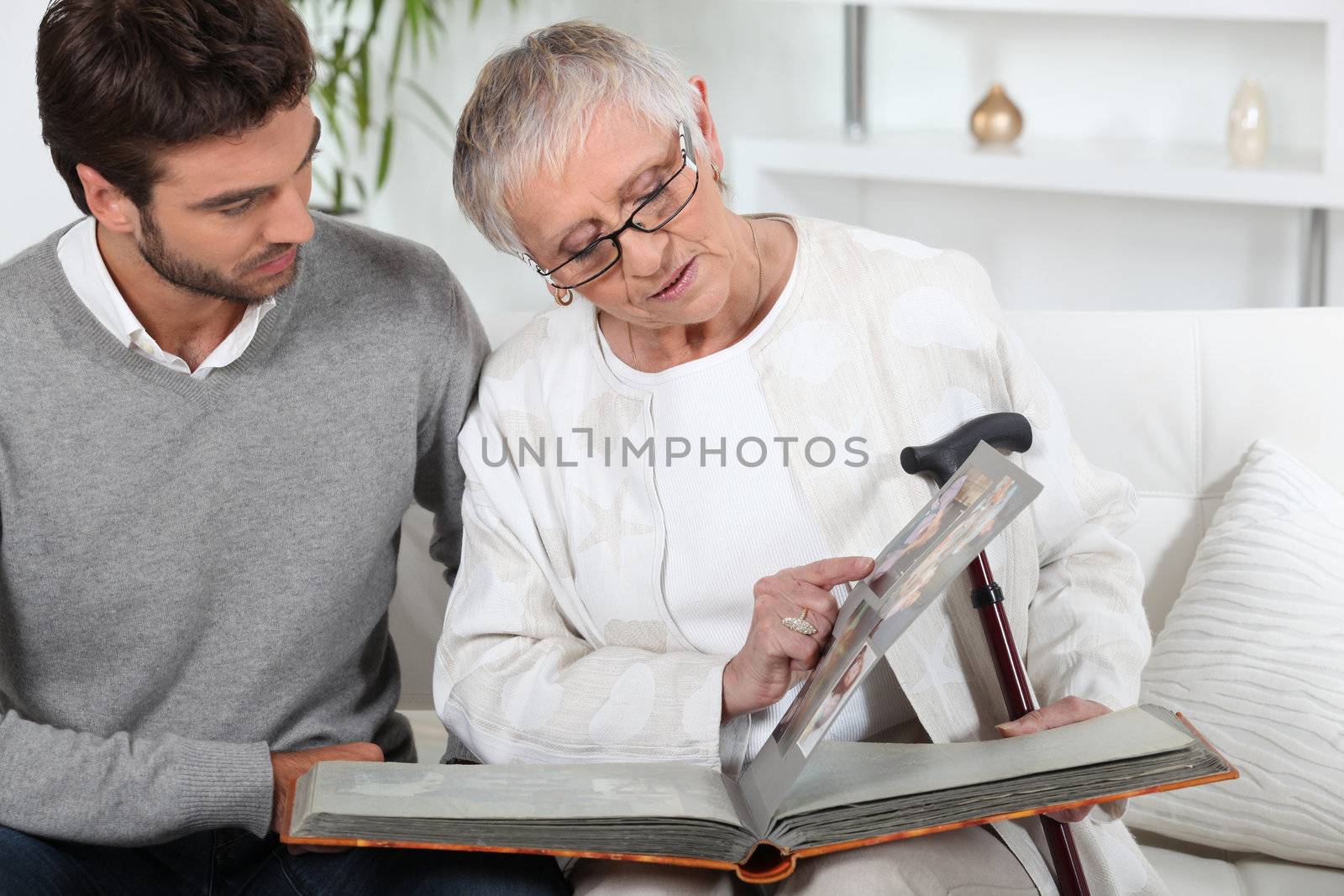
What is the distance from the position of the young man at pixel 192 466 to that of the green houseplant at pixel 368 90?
6.14ft

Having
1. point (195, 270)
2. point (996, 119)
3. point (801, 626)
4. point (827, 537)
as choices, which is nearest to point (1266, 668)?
point (827, 537)

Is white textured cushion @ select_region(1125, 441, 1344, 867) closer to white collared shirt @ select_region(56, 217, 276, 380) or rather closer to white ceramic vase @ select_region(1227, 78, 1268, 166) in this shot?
white ceramic vase @ select_region(1227, 78, 1268, 166)

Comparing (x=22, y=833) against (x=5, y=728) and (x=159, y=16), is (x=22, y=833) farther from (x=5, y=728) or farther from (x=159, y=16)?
(x=159, y=16)

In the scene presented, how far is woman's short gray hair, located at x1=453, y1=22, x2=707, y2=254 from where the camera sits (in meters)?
1.31

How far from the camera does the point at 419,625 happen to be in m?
2.01

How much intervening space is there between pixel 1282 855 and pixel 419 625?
3.88 feet

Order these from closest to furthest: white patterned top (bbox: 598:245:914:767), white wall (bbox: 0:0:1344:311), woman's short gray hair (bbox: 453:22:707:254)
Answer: woman's short gray hair (bbox: 453:22:707:254) → white patterned top (bbox: 598:245:914:767) → white wall (bbox: 0:0:1344:311)

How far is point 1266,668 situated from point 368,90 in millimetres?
2691

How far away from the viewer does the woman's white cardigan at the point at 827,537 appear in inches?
53.7

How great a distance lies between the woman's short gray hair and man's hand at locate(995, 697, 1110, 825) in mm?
633

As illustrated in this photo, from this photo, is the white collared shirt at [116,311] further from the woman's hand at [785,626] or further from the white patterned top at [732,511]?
the woman's hand at [785,626]

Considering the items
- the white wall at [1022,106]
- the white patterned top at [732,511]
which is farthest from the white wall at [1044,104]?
the white patterned top at [732,511]

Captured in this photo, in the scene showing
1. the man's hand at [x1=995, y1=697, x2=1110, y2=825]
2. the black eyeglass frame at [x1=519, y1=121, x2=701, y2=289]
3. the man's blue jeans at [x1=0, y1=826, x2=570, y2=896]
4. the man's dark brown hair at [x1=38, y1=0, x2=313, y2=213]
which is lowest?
the man's blue jeans at [x1=0, y1=826, x2=570, y2=896]

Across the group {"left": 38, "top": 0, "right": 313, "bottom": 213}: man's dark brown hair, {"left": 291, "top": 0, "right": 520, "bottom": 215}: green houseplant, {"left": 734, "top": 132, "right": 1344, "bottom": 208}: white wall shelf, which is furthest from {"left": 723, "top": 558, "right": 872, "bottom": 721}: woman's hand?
{"left": 291, "top": 0, "right": 520, "bottom": 215}: green houseplant
